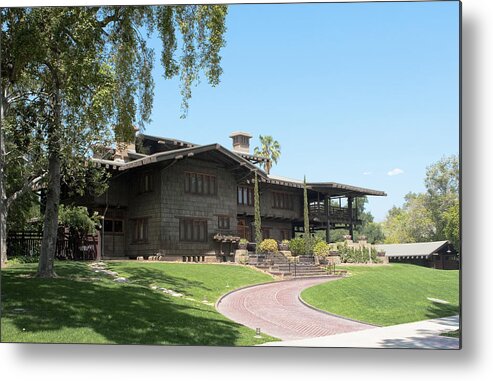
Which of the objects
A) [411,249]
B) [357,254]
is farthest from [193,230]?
[411,249]

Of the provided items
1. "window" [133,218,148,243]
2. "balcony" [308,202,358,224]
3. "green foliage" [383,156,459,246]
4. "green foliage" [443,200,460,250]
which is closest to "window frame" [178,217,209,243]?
"window" [133,218,148,243]

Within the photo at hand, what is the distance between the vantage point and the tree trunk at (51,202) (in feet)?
36.5

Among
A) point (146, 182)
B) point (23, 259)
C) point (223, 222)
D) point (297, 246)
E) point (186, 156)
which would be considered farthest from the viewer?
point (146, 182)

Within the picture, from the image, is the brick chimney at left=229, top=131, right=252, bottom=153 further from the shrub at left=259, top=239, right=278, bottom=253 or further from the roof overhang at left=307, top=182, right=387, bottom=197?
the shrub at left=259, top=239, right=278, bottom=253

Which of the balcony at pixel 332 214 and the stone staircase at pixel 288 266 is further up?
the balcony at pixel 332 214

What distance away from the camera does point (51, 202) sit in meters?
11.4

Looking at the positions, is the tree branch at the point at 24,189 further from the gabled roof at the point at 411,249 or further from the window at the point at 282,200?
the gabled roof at the point at 411,249

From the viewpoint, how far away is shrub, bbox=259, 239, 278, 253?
428 inches

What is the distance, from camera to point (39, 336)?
8.38 meters

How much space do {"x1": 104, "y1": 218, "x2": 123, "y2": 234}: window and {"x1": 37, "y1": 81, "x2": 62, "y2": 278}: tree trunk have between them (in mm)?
1595

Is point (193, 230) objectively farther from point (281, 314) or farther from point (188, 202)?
point (281, 314)

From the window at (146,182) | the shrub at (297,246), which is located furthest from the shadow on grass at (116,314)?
the window at (146,182)

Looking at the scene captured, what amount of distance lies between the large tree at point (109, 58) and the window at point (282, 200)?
260 centimetres

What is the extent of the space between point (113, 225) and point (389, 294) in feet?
21.5
